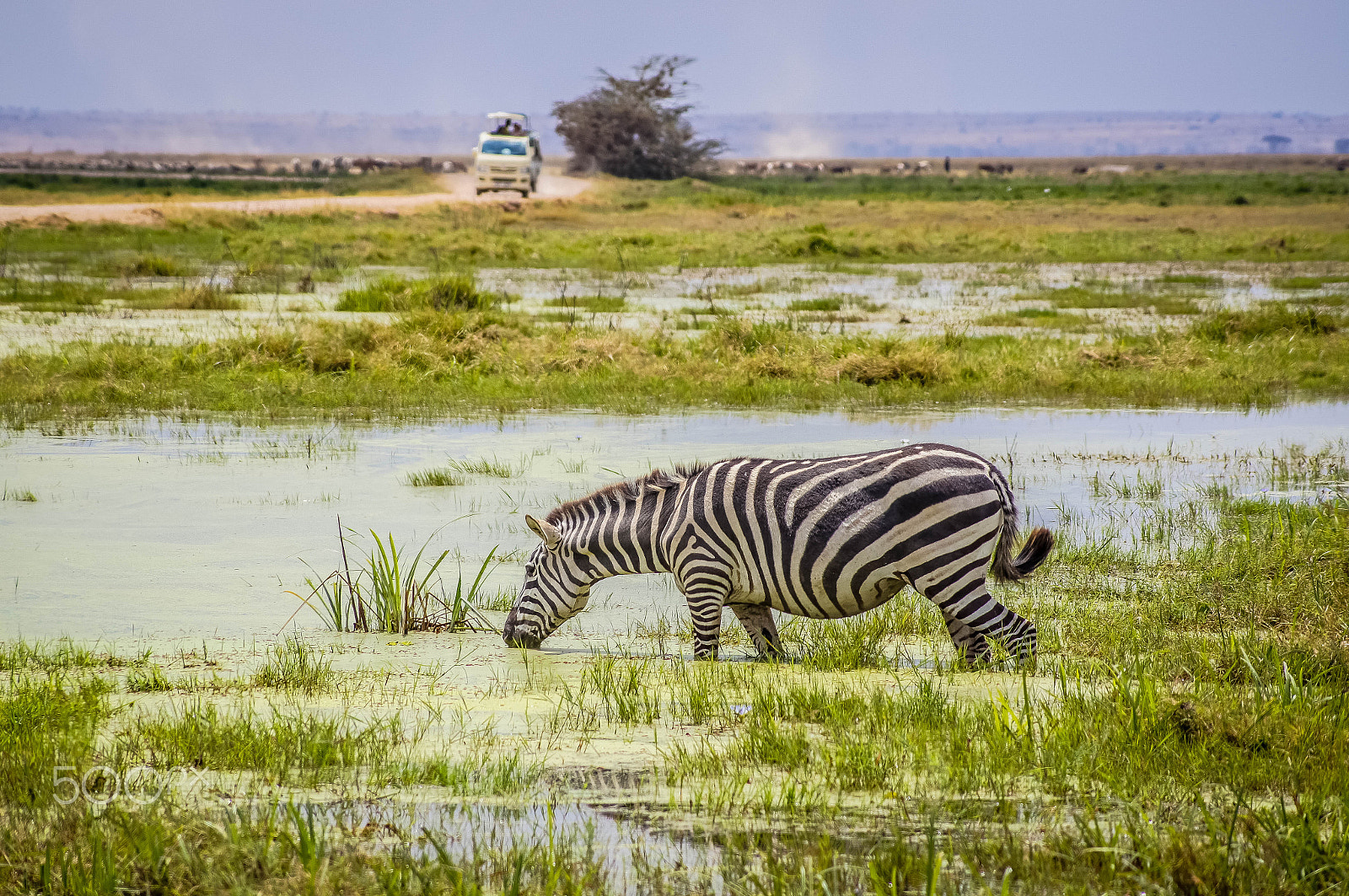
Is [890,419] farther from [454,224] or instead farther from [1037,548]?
[454,224]

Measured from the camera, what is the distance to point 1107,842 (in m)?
4.23

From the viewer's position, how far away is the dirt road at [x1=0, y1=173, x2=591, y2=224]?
4044cm

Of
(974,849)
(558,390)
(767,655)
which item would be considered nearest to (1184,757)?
(974,849)

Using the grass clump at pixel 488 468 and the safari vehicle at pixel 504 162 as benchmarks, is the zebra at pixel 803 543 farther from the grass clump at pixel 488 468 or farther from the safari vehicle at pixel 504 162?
the safari vehicle at pixel 504 162

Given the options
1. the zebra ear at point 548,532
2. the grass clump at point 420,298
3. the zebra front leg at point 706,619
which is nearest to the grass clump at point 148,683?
the zebra ear at point 548,532

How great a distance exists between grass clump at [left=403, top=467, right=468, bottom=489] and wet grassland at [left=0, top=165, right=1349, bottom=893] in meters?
0.04

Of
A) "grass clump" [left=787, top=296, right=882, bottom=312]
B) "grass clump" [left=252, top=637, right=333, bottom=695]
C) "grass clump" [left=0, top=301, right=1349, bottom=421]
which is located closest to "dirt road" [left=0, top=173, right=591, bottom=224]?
"grass clump" [left=787, top=296, right=882, bottom=312]

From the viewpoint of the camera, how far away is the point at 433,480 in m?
11.0

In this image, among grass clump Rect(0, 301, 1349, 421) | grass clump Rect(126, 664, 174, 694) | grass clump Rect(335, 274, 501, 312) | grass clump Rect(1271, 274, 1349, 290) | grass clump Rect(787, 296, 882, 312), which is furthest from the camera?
grass clump Rect(1271, 274, 1349, 290)

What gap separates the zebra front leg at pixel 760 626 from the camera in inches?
275

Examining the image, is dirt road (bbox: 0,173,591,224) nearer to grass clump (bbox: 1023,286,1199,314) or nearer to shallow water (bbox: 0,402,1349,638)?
grass clump (bbox: 1023,286,1199,314)

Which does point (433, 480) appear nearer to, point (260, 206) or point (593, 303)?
point (593, 303)

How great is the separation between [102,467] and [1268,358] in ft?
46.2

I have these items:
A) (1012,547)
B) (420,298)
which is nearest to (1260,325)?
(420,298)
